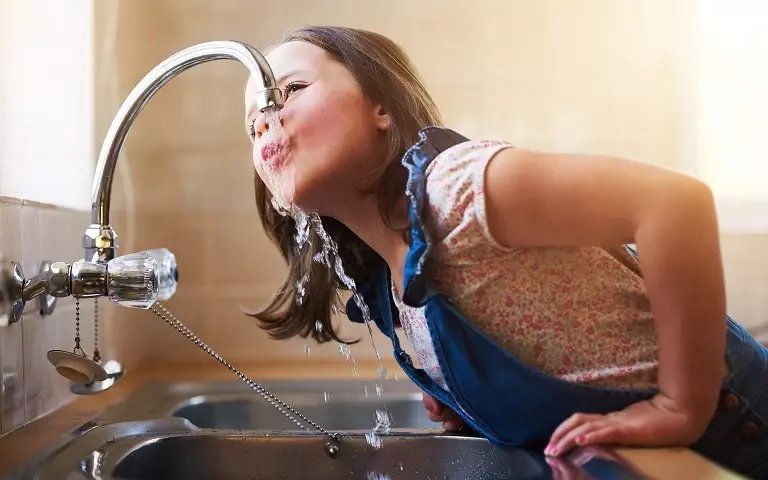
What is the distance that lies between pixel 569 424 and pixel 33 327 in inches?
19.2

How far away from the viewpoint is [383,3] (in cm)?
88

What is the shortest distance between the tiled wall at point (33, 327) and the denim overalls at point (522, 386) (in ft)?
1.15

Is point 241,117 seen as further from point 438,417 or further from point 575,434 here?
point 575,434

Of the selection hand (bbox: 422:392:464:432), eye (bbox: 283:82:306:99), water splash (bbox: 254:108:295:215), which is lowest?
hand (bbox: 422:392:464:432)

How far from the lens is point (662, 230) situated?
1.60 ft

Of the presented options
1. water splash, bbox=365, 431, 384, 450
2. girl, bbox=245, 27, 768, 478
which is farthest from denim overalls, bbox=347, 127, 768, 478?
water splash, bbox=365, 431, 384, 450

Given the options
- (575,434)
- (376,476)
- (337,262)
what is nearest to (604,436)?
(575,434)

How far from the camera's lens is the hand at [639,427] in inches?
19.1

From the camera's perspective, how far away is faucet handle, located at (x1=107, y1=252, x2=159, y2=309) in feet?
1.94

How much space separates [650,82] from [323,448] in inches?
20.3

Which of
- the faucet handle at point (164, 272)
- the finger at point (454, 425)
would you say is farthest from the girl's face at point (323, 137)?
the finger at point (454, 425)

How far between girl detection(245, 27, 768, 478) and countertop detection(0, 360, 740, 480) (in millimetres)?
25

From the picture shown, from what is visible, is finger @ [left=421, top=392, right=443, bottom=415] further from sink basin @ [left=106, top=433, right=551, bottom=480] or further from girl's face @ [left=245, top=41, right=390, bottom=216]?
girl's face @ [left=245, top=41, right=390, bottom=216]

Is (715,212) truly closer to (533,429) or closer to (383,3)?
(533,429)
